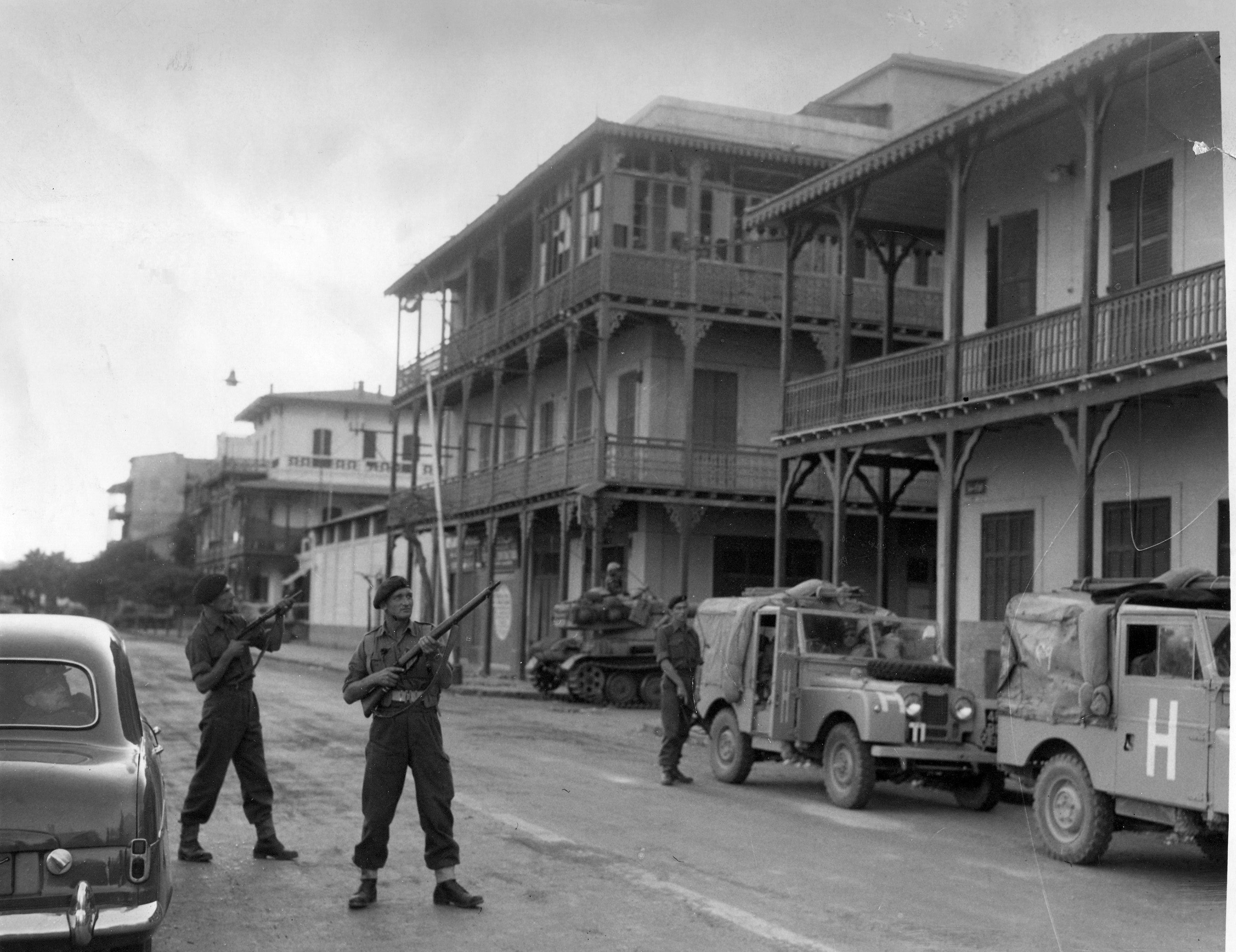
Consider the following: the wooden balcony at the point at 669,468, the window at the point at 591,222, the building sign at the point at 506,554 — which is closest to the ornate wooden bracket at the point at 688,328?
the wooden balcony at the point at 669,468

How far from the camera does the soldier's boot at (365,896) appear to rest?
7.86 meters

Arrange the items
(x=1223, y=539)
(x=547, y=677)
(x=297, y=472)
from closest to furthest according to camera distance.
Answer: (x=1223, y=539)
(x=547, y=677)
(x=297, y=472)

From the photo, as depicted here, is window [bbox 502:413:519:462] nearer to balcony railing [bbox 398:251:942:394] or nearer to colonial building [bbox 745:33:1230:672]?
balcony railing [bbox 398:251:942:394]

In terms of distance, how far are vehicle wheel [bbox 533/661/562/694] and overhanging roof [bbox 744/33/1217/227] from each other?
909 cm

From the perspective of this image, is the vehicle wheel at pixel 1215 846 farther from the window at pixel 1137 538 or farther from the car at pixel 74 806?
the window at pixel 1137 538

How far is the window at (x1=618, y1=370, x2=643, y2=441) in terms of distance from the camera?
31391 mm

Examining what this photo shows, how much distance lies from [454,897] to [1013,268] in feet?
51.5

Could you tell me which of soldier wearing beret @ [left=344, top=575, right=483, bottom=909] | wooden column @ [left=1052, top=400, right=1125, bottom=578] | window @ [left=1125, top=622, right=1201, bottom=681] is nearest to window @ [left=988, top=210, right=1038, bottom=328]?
wooden column @ [left=1052, top=400, right=1125, bottom=578]

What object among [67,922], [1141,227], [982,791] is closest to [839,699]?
[982,791]

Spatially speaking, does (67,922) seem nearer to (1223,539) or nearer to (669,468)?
(1223,539)

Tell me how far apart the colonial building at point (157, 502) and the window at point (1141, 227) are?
29.9m

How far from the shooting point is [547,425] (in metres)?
36.7

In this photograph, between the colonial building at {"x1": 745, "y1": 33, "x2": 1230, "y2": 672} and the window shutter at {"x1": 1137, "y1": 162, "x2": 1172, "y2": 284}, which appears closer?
the colonial building at {"x1": 745, "y1": 33, "x2": 1230, "y2": 672}

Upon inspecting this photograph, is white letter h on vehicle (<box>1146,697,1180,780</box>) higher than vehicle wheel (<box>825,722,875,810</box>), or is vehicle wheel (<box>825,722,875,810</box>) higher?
white letter h on vehicle (<box>1146,697,1180,780</box>)
